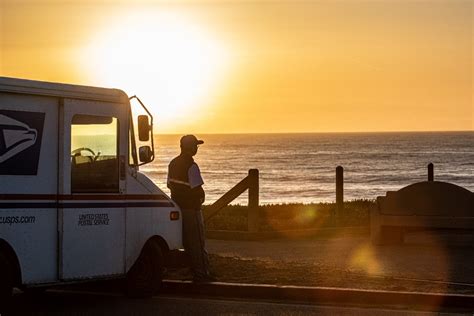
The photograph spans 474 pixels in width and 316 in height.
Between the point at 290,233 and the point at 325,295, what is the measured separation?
8885mm

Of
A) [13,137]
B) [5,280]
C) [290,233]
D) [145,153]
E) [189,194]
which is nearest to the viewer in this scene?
[5,280]

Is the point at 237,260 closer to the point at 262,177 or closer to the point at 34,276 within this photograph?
the point at 34,276

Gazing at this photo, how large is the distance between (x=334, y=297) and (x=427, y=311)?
4.38ft

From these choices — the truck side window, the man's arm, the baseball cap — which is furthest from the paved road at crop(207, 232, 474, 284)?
the truck side window

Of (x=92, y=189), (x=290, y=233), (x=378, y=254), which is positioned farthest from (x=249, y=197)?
(x=92, y=189)

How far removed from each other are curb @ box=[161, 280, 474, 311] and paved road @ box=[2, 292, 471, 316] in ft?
1.29

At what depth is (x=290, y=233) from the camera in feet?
76.8

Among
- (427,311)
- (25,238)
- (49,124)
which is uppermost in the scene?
(49,124)

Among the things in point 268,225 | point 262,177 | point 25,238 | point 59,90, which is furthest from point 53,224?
point 262,177

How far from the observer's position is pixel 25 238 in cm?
1310

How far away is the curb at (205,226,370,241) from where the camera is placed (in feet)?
74.9

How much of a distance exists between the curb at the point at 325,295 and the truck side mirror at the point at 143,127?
2.10 metres

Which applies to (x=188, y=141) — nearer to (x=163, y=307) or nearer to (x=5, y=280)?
(x=163, y=307)

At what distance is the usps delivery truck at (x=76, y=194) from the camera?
1302 centimetres
